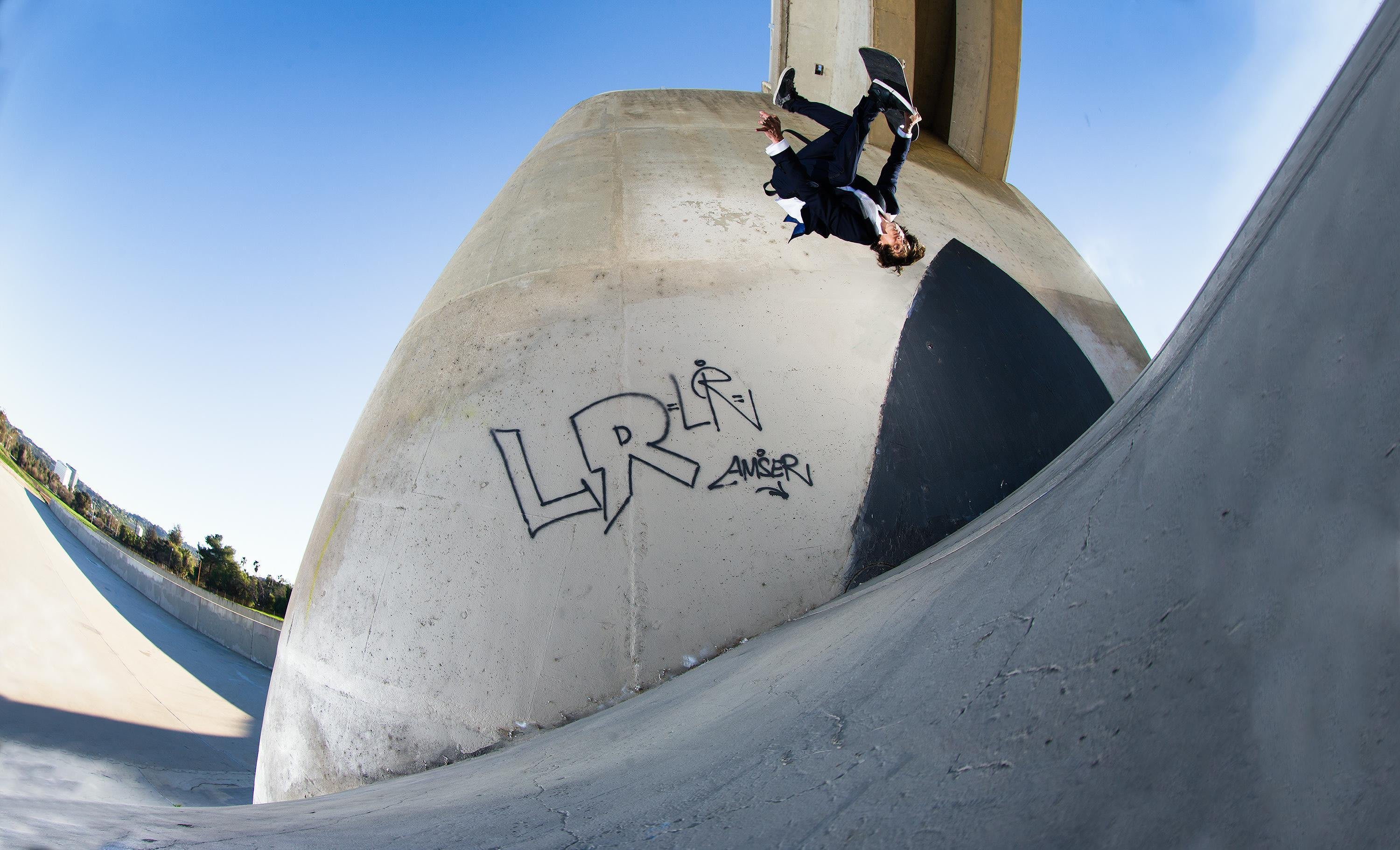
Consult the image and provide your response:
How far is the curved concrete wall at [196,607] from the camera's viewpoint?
13.9m

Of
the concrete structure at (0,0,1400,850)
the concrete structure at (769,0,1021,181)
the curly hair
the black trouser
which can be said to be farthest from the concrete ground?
the concrete structure at (769,0,1021,181)

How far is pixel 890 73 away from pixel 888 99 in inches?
9.8

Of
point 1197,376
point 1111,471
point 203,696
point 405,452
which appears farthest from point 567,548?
point 203,696

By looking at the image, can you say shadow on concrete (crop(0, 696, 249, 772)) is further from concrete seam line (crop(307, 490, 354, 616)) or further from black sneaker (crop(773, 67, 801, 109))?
black sneaker (crop(773, 67, 801, 109))

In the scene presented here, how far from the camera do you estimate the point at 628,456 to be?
583 centimetres

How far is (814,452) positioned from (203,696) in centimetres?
989

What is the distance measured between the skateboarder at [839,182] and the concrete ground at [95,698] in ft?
21.4

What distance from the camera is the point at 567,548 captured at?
18.3 ft

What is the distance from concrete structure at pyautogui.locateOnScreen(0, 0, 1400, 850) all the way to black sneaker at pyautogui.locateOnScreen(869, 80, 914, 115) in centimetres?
260

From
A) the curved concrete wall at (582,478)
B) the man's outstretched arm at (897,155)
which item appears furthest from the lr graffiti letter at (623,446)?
the man's outstretched arm at (897,155)

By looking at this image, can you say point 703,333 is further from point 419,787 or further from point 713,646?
point 419,787

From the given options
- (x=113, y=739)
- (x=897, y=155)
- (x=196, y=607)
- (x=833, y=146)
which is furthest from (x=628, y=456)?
(x=196, y=607)

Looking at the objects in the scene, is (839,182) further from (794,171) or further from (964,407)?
(964,407)

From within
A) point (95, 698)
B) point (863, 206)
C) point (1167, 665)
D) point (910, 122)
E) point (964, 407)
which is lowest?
point (95, 698)
